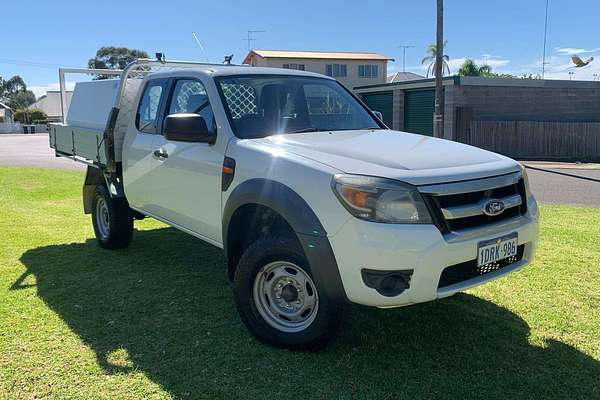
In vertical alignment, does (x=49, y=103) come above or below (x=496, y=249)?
above

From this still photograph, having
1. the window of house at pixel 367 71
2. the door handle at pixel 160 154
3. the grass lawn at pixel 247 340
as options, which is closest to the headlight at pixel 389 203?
the grass lawn at pixel 247 340

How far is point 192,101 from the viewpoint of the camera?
183 inches

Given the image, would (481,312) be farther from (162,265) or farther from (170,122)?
(162,265)

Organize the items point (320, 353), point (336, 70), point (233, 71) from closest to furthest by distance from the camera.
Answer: point (320, 353)
point (233, 71)
point (336, 70)

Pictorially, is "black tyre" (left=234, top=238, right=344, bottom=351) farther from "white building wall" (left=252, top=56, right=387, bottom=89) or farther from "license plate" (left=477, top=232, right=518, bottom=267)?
"white building wall" (left=252, top=56, right=387, bottom=89)

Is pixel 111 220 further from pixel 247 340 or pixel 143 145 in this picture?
pixel 247 340

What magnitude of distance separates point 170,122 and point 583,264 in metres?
4.40

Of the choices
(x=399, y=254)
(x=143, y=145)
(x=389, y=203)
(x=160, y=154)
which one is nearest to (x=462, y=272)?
(x=399, y=254)

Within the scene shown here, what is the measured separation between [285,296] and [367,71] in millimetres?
54153

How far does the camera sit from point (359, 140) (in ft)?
13.2

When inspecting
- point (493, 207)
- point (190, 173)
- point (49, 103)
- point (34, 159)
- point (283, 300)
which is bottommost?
point (34, 159)

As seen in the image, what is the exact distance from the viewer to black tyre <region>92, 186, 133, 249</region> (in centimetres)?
612

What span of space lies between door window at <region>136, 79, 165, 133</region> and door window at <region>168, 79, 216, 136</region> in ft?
0.83

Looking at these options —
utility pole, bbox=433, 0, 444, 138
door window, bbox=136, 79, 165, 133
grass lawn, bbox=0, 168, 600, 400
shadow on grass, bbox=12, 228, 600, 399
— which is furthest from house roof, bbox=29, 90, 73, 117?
shadow on grass, bbox=12, 228, 600, 399
